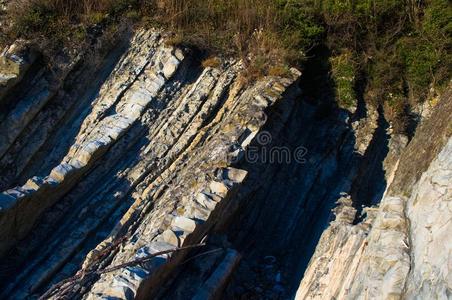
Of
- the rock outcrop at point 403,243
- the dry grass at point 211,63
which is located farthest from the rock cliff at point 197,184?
the dry grass at point 211,63

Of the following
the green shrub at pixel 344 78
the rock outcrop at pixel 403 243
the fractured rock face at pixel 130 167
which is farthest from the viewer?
the green shrub at pixel 344 78

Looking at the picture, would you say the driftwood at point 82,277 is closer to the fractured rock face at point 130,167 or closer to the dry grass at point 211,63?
the fractured rock face at point 130,167

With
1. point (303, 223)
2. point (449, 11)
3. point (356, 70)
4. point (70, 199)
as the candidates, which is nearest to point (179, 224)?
point (70, 199)

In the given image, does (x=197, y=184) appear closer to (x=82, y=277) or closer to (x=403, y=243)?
(x=82, y=277)

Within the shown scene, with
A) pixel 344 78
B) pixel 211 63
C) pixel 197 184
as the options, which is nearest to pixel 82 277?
pixel 197 184

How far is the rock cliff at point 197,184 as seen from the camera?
19.3 ft

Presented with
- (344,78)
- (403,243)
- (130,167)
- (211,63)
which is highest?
(344,78)

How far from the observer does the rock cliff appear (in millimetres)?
5887

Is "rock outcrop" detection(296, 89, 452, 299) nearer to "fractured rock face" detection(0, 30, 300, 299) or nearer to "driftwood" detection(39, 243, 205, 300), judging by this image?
"fractured rock face" detection(0, 30, 300, 299)

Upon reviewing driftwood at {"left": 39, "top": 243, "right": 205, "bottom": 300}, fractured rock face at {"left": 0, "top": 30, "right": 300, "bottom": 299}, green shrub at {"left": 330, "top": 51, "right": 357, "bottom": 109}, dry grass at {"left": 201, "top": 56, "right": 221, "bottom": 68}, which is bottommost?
driftwood at {"left": 39, "top": 243, "right": 205, "bottom": 300}

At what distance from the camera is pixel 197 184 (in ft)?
22.6

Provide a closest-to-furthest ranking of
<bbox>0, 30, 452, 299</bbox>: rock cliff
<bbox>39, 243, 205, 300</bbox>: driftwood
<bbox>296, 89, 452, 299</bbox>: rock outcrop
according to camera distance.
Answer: <bbox>296, 89, 452, 299</bbox>: rock outcrop → <bbox>39, 243, 205, 300</bbox>: driftwood → <bbox>0, 30, 452, 299</bbox>: rock cliff

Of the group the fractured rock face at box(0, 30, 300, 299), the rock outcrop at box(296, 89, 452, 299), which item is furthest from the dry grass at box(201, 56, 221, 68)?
the rock outcrop at box(296, 89, 452, 299)

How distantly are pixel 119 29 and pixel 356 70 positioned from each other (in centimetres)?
420
